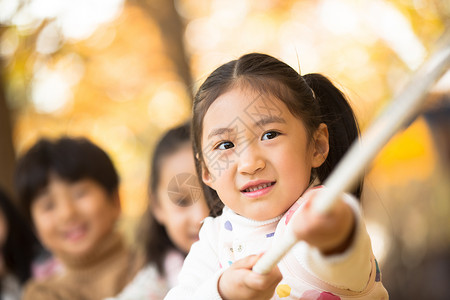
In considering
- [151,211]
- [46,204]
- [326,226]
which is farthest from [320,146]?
[46,204]

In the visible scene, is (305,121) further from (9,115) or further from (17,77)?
(17,77)

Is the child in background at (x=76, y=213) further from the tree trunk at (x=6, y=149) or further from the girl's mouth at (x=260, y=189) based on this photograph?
the girl's mouth at (x=260, y=189)

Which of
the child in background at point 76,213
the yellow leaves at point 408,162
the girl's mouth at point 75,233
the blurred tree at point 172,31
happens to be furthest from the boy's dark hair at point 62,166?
the yellow leaves at point 408,162

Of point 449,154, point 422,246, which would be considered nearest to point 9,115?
point 449,154

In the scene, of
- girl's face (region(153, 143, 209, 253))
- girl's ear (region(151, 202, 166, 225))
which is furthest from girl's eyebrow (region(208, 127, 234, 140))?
girl's ear (region(151, 202, 166, 225))

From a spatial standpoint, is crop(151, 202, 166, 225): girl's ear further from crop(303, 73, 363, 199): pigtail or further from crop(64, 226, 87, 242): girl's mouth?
crop(303, 73, 363, 199): pigtail

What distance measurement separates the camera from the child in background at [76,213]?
6.40 ft

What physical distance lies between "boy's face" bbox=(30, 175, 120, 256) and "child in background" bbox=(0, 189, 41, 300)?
0.57 meters

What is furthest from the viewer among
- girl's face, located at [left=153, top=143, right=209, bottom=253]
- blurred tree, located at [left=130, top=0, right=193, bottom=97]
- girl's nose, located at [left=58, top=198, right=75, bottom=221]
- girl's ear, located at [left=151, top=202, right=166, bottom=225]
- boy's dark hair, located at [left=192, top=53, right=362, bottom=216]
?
blurred tree, located at [left=130, top=0, right=193, bottom=97]

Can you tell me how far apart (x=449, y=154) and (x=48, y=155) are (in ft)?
10.9

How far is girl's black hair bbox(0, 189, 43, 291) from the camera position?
2523mm

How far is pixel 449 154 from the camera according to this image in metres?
4.22

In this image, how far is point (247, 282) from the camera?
74 centimetres

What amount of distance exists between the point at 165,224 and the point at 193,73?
3098mm
